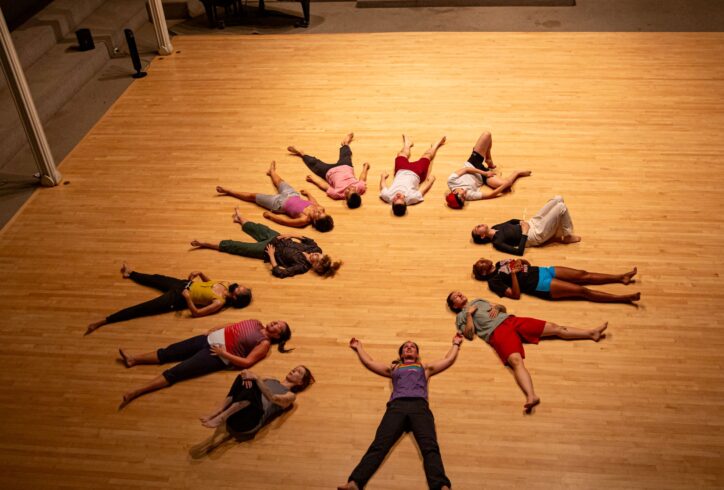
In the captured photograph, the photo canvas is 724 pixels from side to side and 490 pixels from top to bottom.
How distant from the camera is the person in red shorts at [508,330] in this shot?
194 inches

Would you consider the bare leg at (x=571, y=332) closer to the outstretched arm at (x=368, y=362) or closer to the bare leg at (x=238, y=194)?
the outstretched arm at (x=368, y=362)

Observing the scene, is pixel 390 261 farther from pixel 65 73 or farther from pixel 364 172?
pixel 65 73

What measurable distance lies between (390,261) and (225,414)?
2061 millimetres

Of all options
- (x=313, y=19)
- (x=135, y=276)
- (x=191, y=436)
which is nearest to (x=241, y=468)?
(x=191, y=436)

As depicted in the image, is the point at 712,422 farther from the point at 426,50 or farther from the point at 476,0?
the point at 476,0

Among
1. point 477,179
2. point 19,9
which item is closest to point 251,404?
point 477,179

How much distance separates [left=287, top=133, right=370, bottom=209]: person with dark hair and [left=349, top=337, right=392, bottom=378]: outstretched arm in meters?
1.74

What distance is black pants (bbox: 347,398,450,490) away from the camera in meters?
4.23

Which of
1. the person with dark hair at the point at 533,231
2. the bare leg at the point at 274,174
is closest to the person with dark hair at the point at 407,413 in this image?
the person with dark hair at the point at 533,231

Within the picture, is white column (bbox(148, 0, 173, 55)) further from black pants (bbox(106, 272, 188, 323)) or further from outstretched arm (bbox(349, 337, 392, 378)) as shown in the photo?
outstretched arm (bbox(349, 337, 392, 378))

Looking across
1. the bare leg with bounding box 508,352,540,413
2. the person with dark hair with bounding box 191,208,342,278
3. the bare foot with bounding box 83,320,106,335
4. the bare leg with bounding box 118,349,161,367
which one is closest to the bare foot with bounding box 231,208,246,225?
the person with dark hair with bounding box 191,208,342,278

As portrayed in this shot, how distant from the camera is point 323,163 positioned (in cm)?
697

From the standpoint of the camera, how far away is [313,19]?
10.3 m

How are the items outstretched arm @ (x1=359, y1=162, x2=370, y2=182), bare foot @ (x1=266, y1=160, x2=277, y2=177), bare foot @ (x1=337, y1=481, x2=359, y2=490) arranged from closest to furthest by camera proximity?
1. bare foot @ (x1=337, y1=481, x2=359, y2=490)
2. outstretched arm @ (x1=359, y1=162, x2=370, y2=182)
3. bare foot @ (x1=266, y1=160, x2=277, y2=177)
